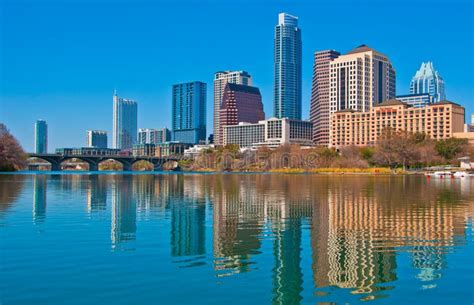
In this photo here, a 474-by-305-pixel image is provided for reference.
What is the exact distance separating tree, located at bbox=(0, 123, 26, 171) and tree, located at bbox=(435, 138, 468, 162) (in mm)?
133392

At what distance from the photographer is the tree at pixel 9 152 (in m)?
130

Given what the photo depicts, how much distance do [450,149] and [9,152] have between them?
138056 mm

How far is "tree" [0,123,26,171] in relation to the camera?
12975cm

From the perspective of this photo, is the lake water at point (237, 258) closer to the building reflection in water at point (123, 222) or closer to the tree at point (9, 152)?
the building reflection in water at point (123, 222)

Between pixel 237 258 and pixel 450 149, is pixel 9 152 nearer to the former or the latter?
pixel 237 258

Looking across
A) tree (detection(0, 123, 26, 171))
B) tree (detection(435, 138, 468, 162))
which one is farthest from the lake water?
tree (detection(435, 138, 468, 162))

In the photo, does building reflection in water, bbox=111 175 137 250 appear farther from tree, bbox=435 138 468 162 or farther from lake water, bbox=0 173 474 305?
tree, bbox=435 138 468 162

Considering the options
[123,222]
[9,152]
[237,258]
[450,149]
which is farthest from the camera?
[450,149]

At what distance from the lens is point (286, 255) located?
69.1 ft

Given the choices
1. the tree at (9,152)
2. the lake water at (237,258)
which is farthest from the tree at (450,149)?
the lake water at (237,258)

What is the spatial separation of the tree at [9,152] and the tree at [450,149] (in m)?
133

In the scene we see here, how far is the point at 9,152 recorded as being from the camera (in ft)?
434

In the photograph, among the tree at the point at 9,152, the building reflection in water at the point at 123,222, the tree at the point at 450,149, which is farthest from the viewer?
the tree at the point at 450,149

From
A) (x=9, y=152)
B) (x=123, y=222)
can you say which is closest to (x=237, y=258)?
(x=123, y=222)
